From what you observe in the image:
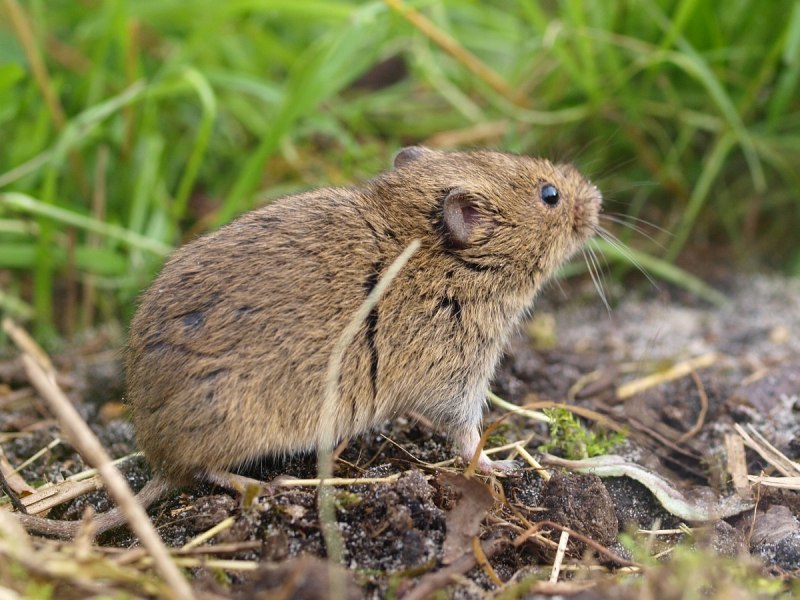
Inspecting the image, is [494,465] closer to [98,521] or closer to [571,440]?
[571,440]

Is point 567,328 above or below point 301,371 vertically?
below

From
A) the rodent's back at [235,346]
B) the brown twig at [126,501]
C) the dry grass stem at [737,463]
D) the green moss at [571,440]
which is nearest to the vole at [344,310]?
the rodent's back at [235,346]

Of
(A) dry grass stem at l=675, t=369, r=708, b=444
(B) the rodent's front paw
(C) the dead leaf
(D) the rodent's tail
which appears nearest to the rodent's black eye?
(A) dry grass stem at l=675, t=369, r=708, b=444

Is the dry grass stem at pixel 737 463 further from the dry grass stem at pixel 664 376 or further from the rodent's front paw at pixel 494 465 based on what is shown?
the rodent's front paw at pixel 494 465

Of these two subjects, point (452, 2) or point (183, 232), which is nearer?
point (452, 2)

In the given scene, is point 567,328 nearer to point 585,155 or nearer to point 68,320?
point 585,155

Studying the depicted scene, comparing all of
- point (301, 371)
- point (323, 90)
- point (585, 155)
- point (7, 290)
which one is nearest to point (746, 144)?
point (585, 155)
